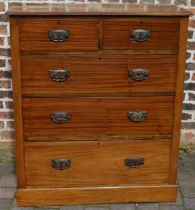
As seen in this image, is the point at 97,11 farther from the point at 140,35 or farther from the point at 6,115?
the point at 6,115

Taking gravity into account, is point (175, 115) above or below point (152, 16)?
below

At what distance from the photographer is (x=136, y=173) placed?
3.29 meters

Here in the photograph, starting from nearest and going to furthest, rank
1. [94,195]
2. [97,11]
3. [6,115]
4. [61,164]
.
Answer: [97,11] → [61,164] → [94,195] → [6,115]

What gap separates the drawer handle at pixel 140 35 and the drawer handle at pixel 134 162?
3.00 feet

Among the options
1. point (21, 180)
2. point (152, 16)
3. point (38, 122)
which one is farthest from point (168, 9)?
point (21, 180)

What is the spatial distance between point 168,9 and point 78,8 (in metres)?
0.66

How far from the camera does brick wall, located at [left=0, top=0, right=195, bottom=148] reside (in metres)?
3.68

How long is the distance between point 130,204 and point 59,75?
119 cm

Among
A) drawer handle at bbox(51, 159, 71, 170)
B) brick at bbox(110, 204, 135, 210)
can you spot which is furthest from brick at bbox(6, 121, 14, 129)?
brick at bbox(110, 204, 135, 210)

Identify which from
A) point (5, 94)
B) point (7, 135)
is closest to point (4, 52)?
point (5, 94)

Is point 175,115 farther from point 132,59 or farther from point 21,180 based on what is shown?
point 21,180

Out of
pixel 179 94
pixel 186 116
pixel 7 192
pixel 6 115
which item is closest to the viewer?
pixel 179 94

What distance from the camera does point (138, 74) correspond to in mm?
3006

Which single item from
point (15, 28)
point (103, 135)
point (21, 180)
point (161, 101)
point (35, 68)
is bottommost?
point (21, 180)
